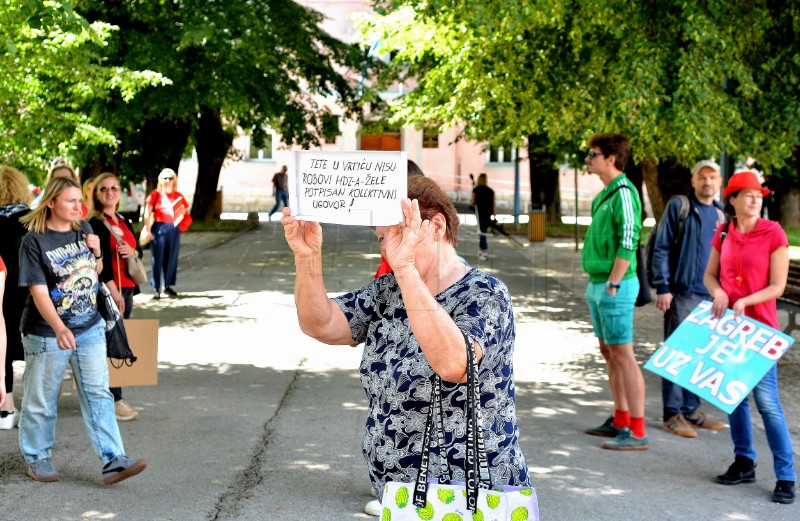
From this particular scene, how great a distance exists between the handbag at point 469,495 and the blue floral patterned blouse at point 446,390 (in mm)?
105

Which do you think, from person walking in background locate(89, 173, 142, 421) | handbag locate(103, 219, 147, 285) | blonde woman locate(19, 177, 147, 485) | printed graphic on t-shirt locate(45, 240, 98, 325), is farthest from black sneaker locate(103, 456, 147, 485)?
handbag locate(103, 219, 147, 285)

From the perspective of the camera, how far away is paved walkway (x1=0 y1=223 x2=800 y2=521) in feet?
19.4

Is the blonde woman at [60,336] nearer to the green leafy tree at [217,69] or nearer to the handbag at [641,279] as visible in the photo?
the handbag at [641,279]

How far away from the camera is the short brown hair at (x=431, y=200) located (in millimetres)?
3305

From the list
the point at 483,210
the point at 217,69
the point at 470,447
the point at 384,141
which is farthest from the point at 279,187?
the point at 470,447

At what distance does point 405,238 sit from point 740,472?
13.4 feet

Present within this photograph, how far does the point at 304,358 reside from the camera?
10.7 metres

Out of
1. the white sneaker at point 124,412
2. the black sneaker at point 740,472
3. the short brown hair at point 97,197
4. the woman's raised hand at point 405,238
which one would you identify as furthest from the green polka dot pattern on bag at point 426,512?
the short brown hair at point 97,197

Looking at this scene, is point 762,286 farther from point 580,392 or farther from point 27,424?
point 27,424

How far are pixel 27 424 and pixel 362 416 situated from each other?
8.38 ft

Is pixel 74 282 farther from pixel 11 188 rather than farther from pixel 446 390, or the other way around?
pixel 446 390

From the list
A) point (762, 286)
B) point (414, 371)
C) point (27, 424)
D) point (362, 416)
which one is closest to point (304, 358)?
point (362, 416)

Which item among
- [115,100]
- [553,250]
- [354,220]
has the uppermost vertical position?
[115,100]

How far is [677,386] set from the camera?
790cm
